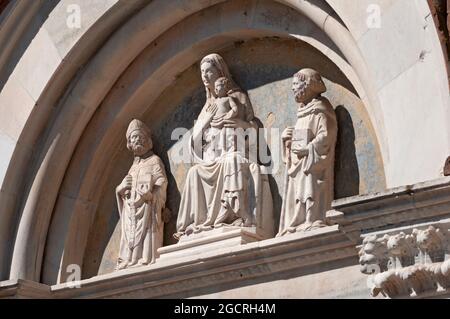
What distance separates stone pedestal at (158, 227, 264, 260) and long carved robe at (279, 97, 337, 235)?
0.73 ft

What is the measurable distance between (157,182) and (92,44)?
1.04 meters

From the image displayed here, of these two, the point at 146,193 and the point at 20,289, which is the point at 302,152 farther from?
the point at 20,289

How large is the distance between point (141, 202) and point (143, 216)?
0.09 meters

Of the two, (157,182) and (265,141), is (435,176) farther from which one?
(157,182)

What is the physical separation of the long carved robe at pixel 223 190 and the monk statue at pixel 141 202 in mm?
251

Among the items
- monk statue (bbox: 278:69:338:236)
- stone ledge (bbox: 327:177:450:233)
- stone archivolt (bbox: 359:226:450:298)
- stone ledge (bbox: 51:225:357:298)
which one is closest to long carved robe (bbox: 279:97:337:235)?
monk statue (bbox: 278:69:338:236)

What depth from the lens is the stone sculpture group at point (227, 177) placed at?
868 cm

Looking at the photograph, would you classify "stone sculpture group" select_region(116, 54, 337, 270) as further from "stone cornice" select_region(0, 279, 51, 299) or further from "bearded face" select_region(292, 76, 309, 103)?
"stone cornice" select_region(0, 279, 51, 299)

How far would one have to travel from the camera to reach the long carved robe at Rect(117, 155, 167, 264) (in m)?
9.48

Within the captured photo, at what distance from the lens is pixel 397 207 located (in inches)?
289

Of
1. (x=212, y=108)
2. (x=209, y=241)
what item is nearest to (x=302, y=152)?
(x=209, y=241)

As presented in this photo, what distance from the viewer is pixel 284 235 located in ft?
28.3

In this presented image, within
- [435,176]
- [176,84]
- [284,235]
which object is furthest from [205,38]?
[435,176]
